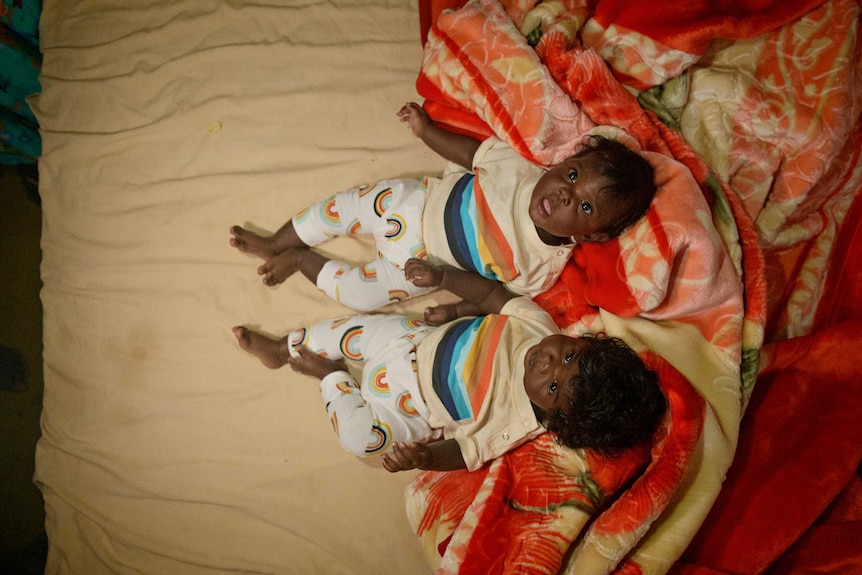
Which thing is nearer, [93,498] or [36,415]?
[93,498]

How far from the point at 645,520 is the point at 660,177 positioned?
0.68 m

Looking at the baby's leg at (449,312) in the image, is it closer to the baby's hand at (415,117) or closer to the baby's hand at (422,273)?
the baby's hand at (422,273)

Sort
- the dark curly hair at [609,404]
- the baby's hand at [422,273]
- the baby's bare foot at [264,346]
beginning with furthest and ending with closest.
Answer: the baby's bare foot at [264,346] < the baby's hand at [422,273] < the dark curly hair at [609,404]

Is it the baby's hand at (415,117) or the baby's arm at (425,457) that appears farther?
the baby's hand at (415,117)

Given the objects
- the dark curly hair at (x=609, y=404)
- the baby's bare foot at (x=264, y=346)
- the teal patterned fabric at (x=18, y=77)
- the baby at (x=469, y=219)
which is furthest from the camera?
the teal patterned fabric at (x=18, y=77)

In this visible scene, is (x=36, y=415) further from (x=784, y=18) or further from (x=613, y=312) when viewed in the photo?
(x=784, y=18)

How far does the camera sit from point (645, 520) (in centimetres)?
100

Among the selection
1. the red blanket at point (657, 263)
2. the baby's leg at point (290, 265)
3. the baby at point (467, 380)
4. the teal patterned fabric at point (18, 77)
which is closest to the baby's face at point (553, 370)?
the baby at point (467, 380)

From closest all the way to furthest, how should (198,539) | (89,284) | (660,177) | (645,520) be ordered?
(645,520)
(660,177)
(198,539)
(89,284)

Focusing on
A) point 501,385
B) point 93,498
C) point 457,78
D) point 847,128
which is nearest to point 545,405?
point 501,385

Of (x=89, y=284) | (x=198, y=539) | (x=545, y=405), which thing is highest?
(x=545, y=405)

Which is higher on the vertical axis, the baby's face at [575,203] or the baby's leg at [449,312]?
the baby's face at [575,203]

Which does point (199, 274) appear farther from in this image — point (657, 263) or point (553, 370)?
point (657, 263)

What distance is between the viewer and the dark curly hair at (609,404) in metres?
1.02
